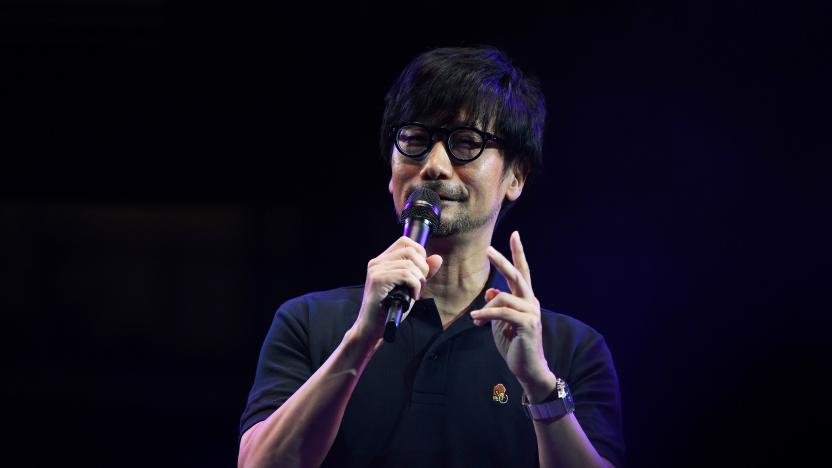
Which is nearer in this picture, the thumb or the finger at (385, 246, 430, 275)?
the finger at (385, 246, 430, 275)

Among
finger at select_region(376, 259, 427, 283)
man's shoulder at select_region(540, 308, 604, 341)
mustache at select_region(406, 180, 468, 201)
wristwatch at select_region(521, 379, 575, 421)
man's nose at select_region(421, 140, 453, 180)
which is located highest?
man's nose at select_region(421, 140, 453, 180)

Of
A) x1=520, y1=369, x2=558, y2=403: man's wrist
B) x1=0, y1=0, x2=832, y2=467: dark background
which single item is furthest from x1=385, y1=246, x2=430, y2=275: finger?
x1=0, y1=0, x2=832, y2=467: dark background

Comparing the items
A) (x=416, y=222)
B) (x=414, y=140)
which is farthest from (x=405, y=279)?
(x=414, y=140)

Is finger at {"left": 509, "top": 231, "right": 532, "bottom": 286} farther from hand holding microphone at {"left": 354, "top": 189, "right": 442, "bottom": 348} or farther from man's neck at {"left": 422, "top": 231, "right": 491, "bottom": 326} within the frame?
man's neck at {"left": 422, "top": 231, "right": 491, "bottom": 326}

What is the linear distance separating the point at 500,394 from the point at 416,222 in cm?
51

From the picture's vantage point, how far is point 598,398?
1674mm

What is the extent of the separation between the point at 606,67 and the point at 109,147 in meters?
1.96

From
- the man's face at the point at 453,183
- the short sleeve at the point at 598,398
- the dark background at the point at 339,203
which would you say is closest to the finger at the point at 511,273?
the man's face at the point at 453,183

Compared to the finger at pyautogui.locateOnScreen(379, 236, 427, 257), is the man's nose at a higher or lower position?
higher

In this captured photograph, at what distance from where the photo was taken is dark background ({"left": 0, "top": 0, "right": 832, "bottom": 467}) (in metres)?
2.12

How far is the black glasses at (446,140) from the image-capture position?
5.59 feet

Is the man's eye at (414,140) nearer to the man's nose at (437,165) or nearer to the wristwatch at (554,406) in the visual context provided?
the man's nose at (437,165)

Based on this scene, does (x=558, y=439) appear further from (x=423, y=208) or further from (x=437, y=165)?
(x=437, y=165)

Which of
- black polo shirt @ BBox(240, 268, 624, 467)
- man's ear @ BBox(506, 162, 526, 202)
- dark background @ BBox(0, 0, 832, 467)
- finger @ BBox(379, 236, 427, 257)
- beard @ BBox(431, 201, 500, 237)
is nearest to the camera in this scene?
finger @ BBox(379, 236, 427, 257)
